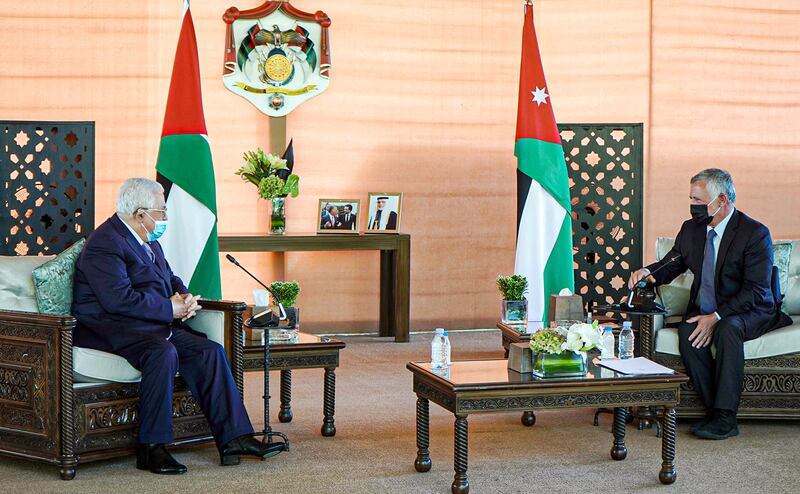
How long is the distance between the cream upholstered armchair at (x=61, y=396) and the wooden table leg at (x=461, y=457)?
1.26 meters

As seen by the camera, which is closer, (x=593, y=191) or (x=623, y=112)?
(x=593, y=191)

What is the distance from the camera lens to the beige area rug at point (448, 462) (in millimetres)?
3963

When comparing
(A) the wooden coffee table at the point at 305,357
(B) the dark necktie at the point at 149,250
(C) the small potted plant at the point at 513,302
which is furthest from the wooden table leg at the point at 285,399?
(C) the small potted plant at the point at 513,302

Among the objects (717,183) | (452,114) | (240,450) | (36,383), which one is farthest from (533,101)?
(36,383)

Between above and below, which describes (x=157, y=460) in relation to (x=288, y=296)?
below

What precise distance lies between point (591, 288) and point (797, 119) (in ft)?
9.19

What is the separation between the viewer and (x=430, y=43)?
8555 mm

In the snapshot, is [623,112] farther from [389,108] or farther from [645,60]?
[389,108]

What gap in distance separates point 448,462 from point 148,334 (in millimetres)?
1376

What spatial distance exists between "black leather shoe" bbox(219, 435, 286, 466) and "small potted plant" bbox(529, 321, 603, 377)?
1.20 m

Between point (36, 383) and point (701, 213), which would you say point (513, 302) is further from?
point (36, 383)

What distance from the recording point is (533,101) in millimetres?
7305

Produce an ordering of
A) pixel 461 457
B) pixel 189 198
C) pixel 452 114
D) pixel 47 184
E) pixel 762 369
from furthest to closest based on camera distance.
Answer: pixel 452 114 < pixel 47 184 < pixel 189 198 < pixel 762 369 < pixel 461 457

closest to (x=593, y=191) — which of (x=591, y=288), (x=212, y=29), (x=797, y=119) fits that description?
(x=591, y=288)
